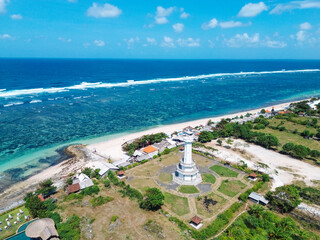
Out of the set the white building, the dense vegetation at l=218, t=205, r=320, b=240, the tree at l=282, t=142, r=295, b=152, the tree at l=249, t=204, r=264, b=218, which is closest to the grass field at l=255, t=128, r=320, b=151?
the tree at l=282, t=142, r=295, b=152

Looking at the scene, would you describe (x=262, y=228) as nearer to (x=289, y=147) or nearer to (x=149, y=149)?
(x=289, y=147)

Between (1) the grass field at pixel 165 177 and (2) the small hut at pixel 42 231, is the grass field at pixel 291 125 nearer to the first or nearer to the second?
(1) the grass field at pixel 165 177

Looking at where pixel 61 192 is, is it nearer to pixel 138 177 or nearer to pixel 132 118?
pixel 138 177

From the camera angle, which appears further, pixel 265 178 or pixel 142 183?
pixel 142 183

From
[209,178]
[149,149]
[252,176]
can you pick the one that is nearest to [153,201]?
[209,178]

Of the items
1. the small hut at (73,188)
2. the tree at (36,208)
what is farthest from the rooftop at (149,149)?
the tree at (36,208)

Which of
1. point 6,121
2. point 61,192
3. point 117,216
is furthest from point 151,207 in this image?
point 6,121
